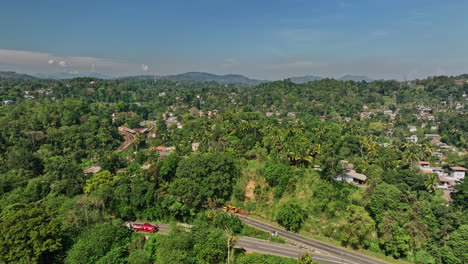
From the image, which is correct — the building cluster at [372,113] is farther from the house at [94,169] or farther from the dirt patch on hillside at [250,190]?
A: the house at [94,169]

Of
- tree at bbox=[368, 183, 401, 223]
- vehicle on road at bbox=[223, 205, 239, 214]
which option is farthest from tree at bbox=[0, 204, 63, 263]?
tree at bbox=[368, 183, 401, 223]

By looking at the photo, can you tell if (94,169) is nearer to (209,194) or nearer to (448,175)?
(209,194)

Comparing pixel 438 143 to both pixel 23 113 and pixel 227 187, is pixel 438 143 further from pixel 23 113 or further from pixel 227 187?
pixel 23 113

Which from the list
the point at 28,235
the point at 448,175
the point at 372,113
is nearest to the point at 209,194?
the point at 28,235

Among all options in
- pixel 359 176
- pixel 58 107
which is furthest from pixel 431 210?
pixel 58 107

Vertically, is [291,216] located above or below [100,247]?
Answer: above

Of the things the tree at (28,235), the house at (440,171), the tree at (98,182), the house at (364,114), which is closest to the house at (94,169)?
the tree at (98,182)
